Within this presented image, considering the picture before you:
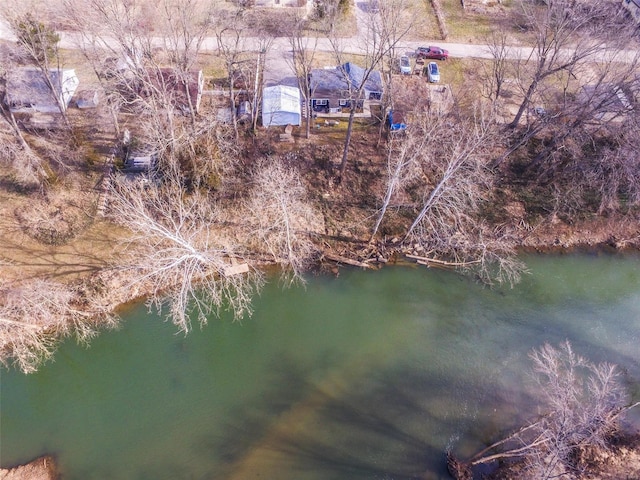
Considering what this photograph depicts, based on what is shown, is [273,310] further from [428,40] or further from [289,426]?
[428,40]

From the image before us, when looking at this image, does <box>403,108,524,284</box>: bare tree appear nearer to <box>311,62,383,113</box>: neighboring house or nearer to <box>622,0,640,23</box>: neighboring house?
<box>311,62,383,113</box>: neighboring house

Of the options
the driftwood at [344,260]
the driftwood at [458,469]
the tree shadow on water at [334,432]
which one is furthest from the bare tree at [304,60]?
the driftwood at [458,469]

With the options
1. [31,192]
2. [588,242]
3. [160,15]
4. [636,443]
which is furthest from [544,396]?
[160,15]

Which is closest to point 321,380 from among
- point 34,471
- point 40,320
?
point 34,471

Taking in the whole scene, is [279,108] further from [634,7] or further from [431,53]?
[634,7]

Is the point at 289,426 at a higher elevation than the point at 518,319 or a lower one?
lower

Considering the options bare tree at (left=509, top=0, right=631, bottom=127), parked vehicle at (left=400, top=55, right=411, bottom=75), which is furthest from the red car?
bare tree at (left=509, top=0, right=631, bottom=127)
